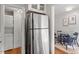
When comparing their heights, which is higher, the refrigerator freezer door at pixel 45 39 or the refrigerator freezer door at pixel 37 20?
the refrigerator freezer door at pixel 37 20

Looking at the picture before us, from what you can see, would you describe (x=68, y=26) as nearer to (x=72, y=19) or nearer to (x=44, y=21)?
(x=72, y=19)

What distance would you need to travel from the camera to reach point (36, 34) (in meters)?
1.46

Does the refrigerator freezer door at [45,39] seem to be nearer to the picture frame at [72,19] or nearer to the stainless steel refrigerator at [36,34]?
the stainless steel refrigerator at [36,34]

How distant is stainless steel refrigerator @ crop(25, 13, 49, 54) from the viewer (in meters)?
1.43

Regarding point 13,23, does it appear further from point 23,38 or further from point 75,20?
point 75,20

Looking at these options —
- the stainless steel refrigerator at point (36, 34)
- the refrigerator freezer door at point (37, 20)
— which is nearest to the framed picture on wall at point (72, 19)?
the stainless steel refrigerator at point (36, 34)

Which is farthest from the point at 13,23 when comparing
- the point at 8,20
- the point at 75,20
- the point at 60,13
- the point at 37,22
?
the point at 75,20

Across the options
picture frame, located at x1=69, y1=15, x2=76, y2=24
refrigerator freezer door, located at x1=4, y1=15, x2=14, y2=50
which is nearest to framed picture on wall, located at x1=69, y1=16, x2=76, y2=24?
picture frame, located at x1=69, y1=15, x2=76, y2=24

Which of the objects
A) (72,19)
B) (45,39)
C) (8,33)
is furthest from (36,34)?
(72,19)

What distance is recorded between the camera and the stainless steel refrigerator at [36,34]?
56.3 inches

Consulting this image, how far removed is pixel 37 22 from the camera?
1.48m

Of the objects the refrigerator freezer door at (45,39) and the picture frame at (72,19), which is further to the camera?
the refrigerator freezer door at (45,39)

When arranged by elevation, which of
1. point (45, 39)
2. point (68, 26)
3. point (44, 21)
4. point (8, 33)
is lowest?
point (45, 39)

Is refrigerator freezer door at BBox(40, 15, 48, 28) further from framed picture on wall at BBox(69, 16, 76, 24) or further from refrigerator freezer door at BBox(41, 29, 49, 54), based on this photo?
framed picture on wall at BBox(69, 16, 76, 24)
